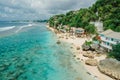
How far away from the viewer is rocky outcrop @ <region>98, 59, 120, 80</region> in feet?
85.4

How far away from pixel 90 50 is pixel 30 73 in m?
19.0

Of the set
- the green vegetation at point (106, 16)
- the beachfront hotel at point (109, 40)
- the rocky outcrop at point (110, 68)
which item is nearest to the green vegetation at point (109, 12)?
the green vegetation at point (106, 16)

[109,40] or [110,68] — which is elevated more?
[109,40]

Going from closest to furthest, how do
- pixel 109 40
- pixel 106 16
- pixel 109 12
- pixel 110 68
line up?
pixel 110 68, pixel 109 40, pixel 106 16, pixel 109 12

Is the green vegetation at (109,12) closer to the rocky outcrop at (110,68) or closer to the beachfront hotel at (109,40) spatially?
the beachfront hotel at (109,40)

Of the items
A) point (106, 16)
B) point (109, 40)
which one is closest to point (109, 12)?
point (106, 16)

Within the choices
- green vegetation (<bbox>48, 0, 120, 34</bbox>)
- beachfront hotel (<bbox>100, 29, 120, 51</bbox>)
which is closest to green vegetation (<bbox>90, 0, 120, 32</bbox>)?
green vegetation (<bbox>48, 0, 120, 34</bbox>)

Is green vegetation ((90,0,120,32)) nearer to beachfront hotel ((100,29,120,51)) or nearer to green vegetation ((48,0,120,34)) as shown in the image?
Result: green vegetation ((48,0,120,34))

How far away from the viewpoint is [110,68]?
27203 millimetres

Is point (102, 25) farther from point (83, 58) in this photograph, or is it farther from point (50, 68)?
point (50, 68)

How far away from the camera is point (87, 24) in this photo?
8150 cm

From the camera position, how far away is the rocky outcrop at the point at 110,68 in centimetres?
2602

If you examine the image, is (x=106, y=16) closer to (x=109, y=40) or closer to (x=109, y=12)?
(x=109, y=12)

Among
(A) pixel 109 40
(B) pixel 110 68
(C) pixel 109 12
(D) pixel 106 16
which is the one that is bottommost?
(B) pixel 110 68
